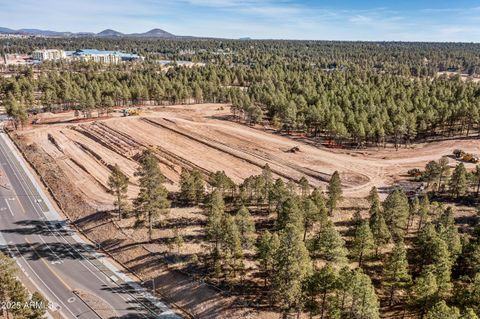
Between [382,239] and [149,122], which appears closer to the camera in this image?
[382,239]

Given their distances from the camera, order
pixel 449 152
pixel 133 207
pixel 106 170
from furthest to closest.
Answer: pixel 449 152 → pixel 106 170 → pixel 133 207

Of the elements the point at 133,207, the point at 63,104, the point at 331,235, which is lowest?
the point at 133,207

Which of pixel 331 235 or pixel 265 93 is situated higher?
pixel 265 93

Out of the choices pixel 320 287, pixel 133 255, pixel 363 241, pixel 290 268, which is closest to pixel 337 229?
pixel 363 241

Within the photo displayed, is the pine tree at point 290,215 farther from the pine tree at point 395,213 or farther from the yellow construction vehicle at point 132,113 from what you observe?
the yellow construction vehicle at point 132,113

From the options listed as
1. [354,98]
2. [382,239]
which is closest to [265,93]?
[354,98]

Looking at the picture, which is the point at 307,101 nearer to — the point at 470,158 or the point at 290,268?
the point at 470,158

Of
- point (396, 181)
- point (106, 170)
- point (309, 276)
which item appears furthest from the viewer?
point (106, 170)

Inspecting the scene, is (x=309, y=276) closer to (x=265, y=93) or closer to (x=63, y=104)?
(x=265, y=93)
